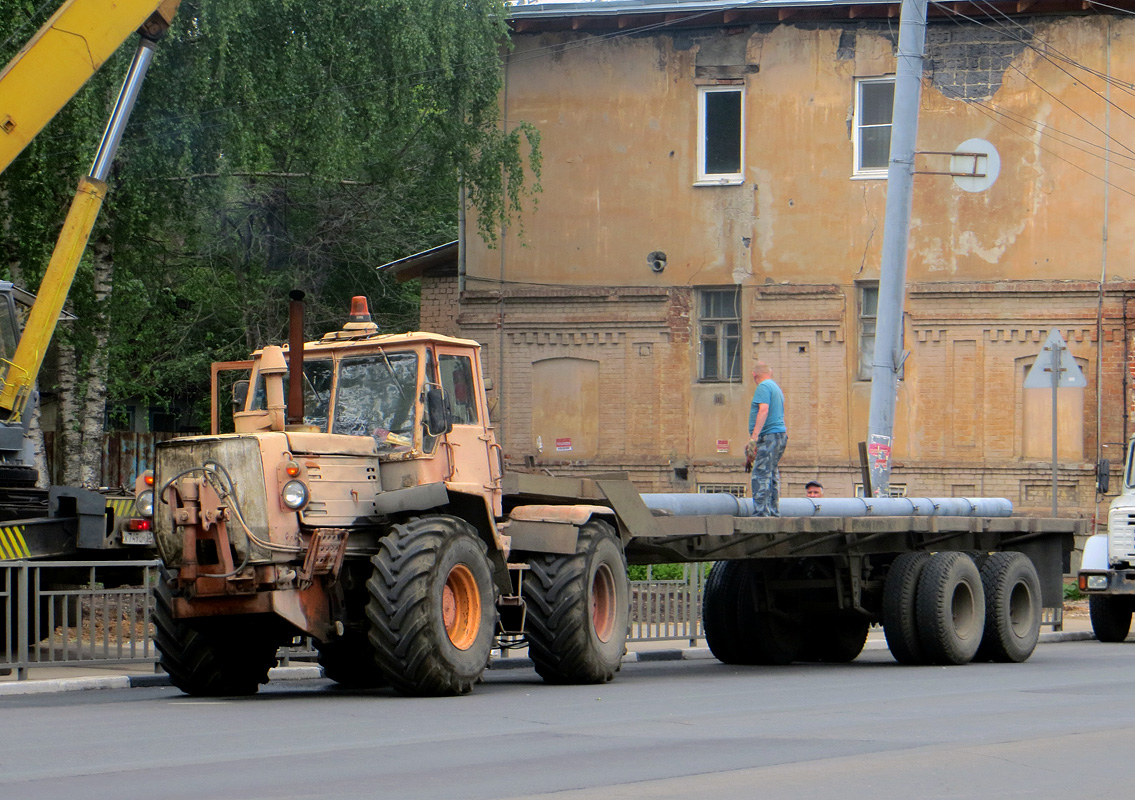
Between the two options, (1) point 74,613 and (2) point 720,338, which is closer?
(1) point 74,613

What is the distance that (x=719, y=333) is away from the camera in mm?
30062

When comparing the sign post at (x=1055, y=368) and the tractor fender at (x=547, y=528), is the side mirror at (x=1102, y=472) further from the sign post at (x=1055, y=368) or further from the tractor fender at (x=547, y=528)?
→ the tractor fender at (x=547, y=528)

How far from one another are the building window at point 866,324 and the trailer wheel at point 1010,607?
11.9 m

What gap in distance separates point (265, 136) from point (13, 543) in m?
9.23

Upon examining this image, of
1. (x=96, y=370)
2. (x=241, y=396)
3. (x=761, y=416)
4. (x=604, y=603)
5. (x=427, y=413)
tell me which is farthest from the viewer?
(x=96, y=370)

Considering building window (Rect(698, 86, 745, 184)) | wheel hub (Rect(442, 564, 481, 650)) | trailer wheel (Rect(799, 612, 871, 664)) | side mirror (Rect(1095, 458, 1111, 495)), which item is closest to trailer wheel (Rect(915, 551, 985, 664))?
trailer wheel (Rect(799, 612, 871, 664))

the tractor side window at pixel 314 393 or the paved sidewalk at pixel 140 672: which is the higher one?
the tractor side window at pixel 314 393

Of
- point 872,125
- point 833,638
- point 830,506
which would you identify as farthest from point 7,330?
point 872,125

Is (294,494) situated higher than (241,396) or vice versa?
(241,396)

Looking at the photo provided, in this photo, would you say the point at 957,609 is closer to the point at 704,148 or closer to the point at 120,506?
the point at 120,506

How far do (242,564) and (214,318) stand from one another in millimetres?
25911

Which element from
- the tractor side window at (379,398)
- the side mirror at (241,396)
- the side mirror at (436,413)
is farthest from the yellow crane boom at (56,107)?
the side mirror at (436,413)

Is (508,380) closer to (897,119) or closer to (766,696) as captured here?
(897,119)

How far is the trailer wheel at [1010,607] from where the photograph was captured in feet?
55.4
